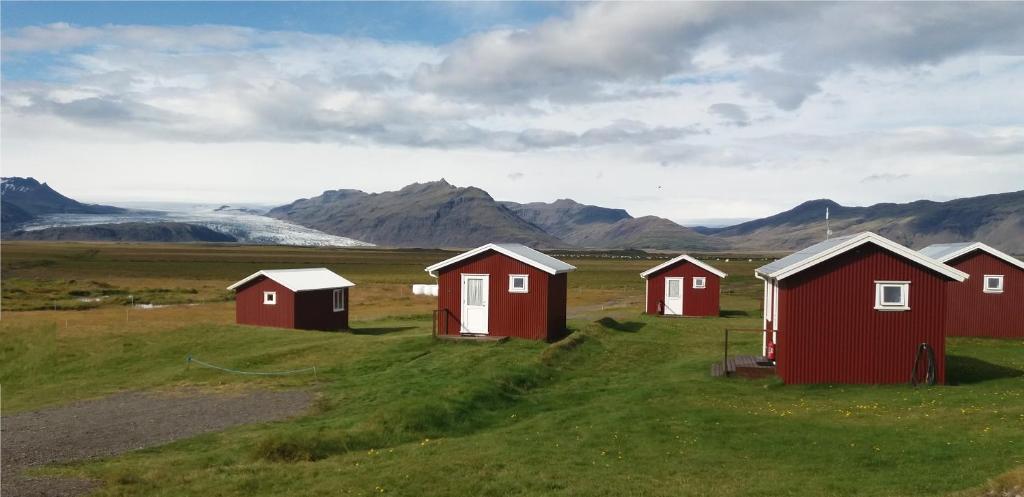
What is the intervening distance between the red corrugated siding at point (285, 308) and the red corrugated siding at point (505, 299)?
12046mm

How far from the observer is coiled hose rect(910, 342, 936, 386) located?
25844 millimetres

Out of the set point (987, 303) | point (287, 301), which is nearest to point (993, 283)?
point (987, 303)

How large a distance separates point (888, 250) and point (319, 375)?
22.4 meters

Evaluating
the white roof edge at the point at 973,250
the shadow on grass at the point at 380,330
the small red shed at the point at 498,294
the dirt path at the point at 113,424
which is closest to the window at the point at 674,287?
the small red shed at the point at 498,294

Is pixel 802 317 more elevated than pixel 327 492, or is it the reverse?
pixel 802 317

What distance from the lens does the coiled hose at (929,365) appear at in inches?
1017

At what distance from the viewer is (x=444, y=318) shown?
40.0 m

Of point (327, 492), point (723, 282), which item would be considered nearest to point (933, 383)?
point (327, 492)

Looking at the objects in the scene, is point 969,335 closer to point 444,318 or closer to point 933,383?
point 933,383

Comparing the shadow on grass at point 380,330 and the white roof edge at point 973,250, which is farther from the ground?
the white roof edge at point 973,250

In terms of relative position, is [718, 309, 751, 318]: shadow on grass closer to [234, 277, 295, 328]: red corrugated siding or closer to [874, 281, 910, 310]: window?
[874, 281, 910, 310]: window

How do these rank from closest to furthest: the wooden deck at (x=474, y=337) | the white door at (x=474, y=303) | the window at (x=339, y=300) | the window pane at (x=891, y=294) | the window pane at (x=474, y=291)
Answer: the window pane at (x=891, y=294) → the wooden deck at (x=474, y=337) → the white door at (x=474, y=303) → the window pane at (x=474, y=291) → the window at (x=339, y=300)

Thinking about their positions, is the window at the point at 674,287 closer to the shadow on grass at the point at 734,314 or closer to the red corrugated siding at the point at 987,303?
the shadow on grass at the point at 734,314

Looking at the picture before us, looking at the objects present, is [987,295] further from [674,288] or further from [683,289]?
[674,288]
